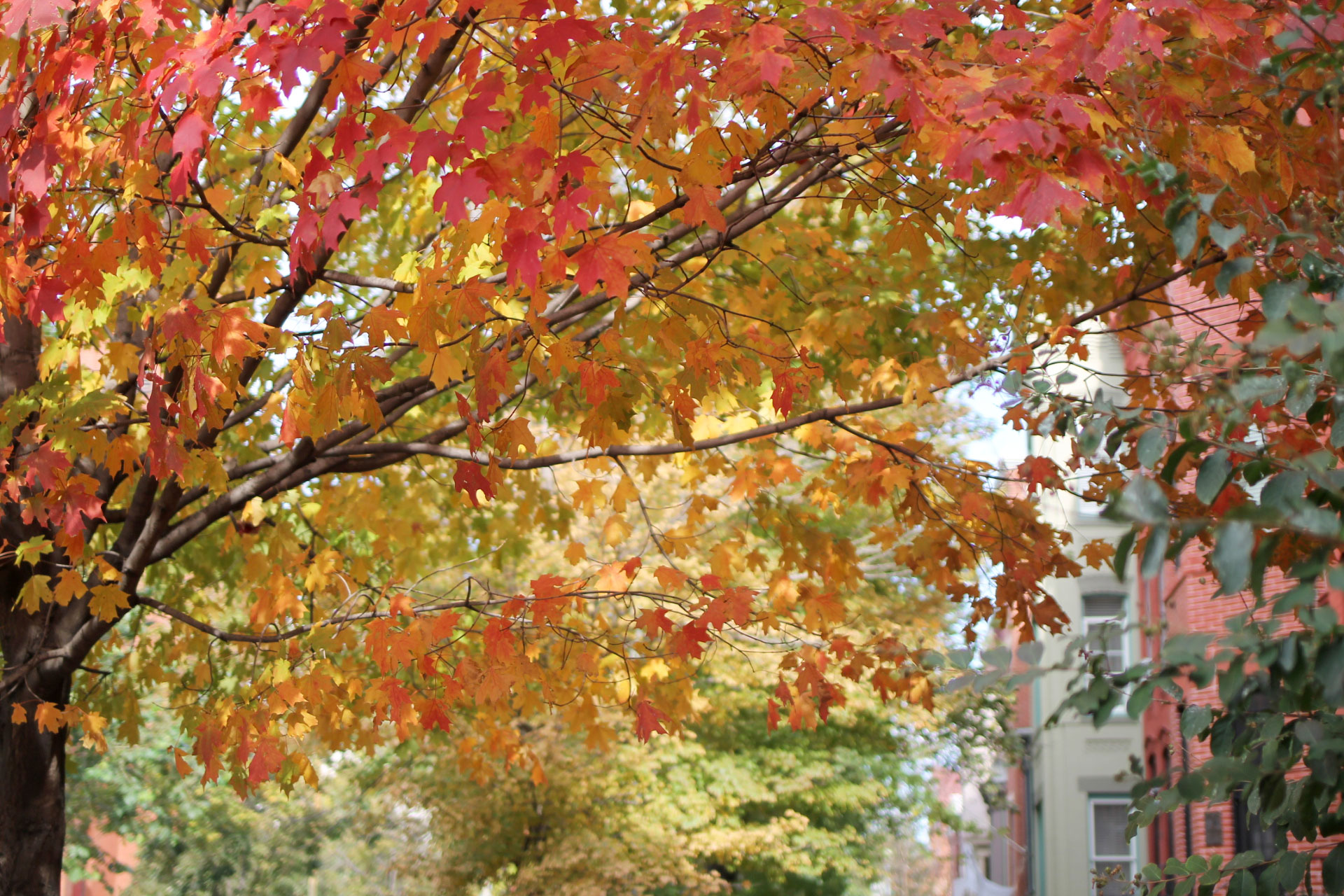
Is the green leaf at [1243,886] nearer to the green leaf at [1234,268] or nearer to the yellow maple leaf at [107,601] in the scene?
the green leaf at [1234,268]

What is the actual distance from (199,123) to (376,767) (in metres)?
16.8

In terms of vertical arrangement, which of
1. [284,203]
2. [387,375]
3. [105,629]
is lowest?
[105,629]

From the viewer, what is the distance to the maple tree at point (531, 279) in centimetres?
448

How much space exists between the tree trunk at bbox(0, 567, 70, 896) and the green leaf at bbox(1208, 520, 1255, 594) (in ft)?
21.7

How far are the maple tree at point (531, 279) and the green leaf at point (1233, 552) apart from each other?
3.03ft

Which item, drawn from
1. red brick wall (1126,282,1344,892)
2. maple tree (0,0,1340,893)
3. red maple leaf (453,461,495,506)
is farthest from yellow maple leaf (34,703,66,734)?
red brick wall (1126,282,1344,892)

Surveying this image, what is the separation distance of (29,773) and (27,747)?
0.15 m

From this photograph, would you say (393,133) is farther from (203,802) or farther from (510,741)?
(203,802)

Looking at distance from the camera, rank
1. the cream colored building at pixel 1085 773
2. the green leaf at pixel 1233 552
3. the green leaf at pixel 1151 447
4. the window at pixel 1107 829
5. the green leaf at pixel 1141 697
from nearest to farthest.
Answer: the green leaf at pixel 1233 552 → the green leaf at pixel 1141 697 → the green leaf at pixel 1151 447 → the window at pixel 1107 829 → the cream colored building at pixel 1085 773

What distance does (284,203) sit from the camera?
7094mm

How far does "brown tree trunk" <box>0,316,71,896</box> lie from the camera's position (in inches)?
275

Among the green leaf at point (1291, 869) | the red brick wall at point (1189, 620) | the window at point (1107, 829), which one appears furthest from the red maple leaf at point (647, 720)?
the window at point (1107, 829)

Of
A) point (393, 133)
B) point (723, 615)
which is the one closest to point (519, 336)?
point (393, 133)

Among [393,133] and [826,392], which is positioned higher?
[826,392]
